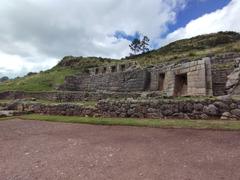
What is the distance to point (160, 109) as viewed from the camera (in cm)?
912

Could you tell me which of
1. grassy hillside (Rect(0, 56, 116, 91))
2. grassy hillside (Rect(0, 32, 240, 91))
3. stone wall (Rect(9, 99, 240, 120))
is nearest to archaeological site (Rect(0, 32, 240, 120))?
stone wall (Rect(9, 99, 240, 120))

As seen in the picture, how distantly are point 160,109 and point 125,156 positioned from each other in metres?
4.54

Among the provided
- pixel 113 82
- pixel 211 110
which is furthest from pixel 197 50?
pixel 211 110

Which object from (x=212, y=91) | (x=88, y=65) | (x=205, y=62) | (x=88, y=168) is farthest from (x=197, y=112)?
(x=88, y=65)

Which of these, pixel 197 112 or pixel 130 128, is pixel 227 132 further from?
pixel 130 128

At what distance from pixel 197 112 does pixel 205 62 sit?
449 centimetres

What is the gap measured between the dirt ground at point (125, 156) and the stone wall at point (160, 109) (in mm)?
1773

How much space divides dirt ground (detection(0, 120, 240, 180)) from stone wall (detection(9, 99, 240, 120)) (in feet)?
5.82

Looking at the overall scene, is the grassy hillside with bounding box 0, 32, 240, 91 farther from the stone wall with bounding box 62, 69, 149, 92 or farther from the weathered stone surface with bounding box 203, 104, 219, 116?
the weathered stone surface with bounding box 203, 104, 219, 116

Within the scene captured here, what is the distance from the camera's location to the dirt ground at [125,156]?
12.8 feet

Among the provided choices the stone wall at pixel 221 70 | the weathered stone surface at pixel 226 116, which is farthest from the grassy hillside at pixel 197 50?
the weathered stone surface at pixel 226 116

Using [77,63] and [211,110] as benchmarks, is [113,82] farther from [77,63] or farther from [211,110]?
[77,63]

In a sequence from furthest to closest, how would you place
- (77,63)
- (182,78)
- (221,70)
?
(77,63)
(182,78)
(221,70)

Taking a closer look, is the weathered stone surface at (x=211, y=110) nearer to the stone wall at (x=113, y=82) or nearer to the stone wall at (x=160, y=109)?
the stone wall at (x=160, y=109)
